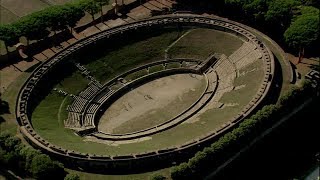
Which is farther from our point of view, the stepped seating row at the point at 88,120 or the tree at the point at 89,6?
the tree at the point at 89,6

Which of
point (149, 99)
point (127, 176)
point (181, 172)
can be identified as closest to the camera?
point (181, 172)

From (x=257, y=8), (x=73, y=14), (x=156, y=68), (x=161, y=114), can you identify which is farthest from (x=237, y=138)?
(x=73, y=14)

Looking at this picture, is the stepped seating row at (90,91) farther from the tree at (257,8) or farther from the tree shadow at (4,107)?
the tree at (257,8)

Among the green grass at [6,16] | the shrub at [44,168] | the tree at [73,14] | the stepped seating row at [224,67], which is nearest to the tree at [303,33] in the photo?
the stepped seating row at [224,67]

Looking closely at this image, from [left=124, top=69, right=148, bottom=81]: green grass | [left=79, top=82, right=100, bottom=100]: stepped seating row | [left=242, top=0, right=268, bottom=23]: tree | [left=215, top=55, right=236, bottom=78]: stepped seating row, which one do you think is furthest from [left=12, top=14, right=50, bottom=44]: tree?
[left=242, top=0, right=268, bottom=23]: tree

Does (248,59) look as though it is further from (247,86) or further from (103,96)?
(103,96)

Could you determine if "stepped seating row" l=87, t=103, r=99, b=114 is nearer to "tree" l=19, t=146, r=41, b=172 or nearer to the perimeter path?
"tree" l=19, t=146, r=41, b=172
